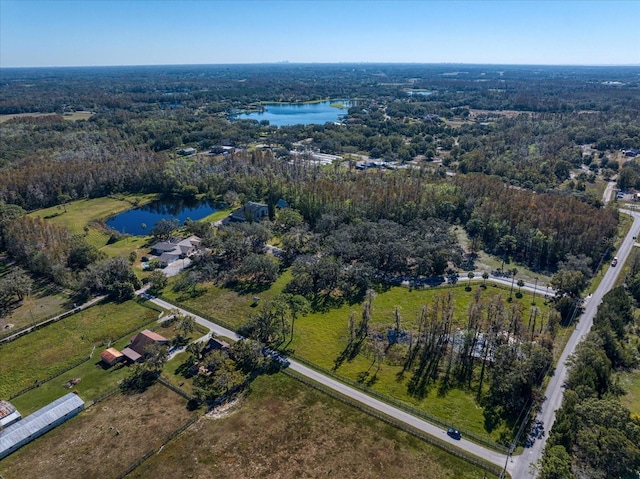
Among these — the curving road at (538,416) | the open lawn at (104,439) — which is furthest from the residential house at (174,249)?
the open lawn at (104,439)

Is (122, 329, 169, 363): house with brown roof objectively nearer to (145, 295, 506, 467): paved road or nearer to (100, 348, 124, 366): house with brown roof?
(100, 348, 124, 366): house with brown roof

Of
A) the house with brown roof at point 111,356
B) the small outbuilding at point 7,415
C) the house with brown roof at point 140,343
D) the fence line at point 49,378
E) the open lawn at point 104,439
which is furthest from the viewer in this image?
the house with brown roof at point 140,343

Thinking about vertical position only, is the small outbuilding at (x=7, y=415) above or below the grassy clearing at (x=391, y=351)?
above

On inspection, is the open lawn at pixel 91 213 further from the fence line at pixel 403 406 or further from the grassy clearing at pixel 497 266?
the grassy clearing at pixel 497 266

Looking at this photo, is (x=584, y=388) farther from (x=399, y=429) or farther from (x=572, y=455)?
(x=399, y=429)

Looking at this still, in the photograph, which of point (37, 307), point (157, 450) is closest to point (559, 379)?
point (157, 450)

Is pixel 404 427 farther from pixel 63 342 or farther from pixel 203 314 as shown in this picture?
pixel 63 342
